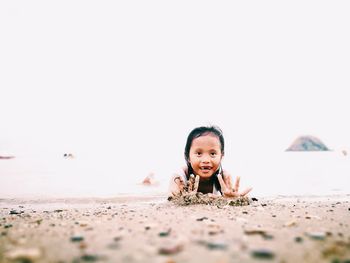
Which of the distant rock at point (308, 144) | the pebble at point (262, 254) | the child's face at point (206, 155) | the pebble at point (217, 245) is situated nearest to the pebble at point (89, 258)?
the pebble at point (217, 245)

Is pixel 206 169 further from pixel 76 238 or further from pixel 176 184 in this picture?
pixel 76 238

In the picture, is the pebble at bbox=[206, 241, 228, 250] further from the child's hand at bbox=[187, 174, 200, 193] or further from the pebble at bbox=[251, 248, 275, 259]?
the child's hand at bbox=[187, 174, 200, 193]

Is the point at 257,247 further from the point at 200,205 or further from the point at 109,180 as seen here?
the point at 109,180

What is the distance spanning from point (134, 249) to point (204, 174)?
359 centimetres

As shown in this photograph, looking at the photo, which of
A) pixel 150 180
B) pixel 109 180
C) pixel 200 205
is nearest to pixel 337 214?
pixel 200 205

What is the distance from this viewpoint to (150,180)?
1074 cm

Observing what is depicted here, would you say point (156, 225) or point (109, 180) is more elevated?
point (109, 180)

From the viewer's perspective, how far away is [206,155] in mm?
5559

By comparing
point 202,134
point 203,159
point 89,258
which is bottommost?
point 89,258

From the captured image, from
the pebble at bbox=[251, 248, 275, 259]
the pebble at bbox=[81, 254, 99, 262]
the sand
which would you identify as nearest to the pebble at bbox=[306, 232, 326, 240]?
the sand

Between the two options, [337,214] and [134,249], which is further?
[337,214]

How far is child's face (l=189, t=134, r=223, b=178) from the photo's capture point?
5562 mm

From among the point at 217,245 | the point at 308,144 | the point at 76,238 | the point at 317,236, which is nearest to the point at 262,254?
the point at 217,245

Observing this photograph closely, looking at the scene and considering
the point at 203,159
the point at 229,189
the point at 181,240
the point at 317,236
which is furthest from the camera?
the point at 203,159
